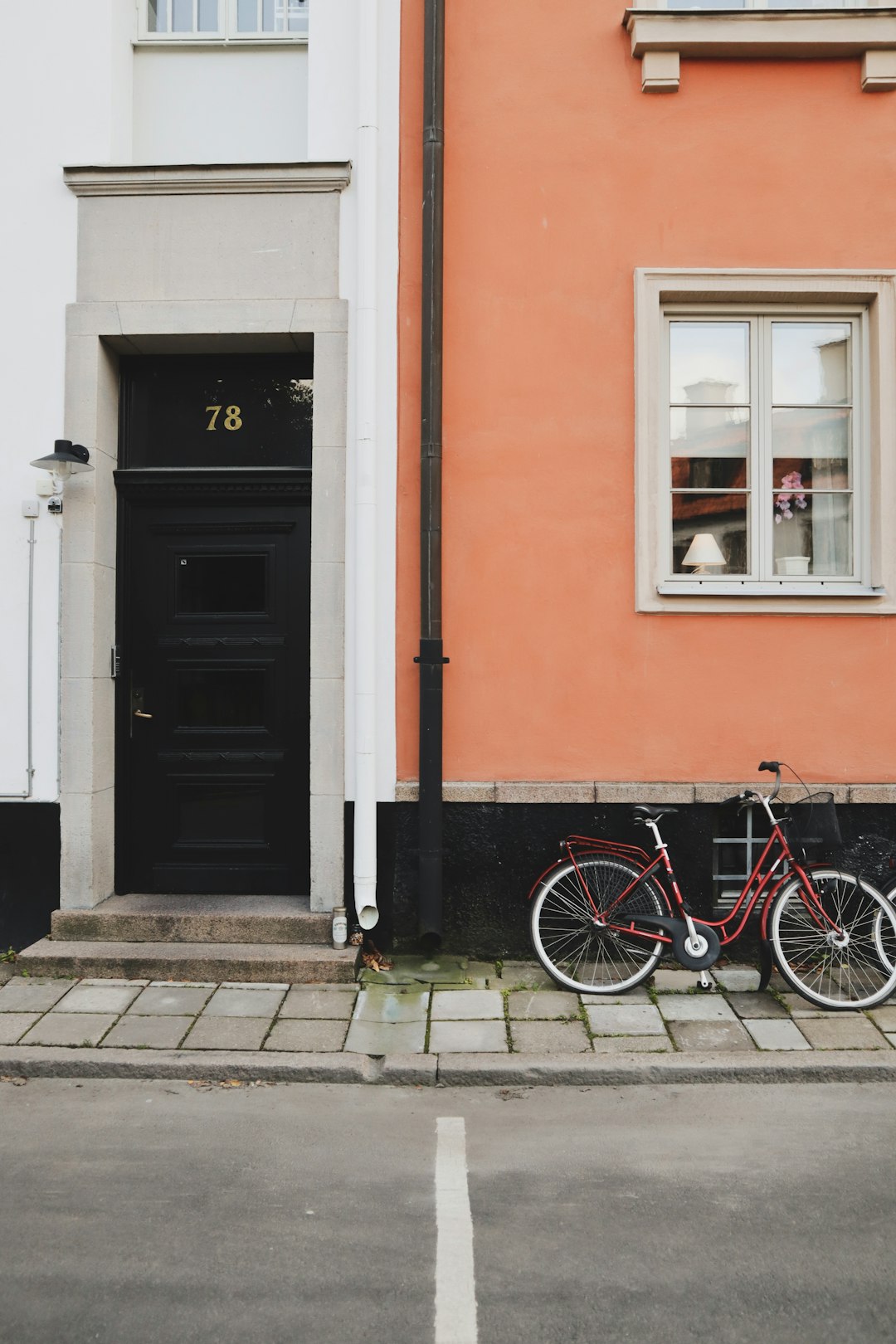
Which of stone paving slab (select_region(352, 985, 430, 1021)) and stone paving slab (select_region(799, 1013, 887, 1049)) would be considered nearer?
stone paving slab (select_region(799, 1013, 887, 1049))

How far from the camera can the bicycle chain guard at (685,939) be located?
5.32 metres

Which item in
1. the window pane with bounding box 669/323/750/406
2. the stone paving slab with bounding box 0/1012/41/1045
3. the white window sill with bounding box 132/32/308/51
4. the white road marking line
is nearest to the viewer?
the white road marking line

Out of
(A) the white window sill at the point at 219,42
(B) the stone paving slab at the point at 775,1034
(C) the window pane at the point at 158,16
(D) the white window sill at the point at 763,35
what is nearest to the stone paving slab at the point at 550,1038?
(B) the stone paving slab at the point at 775,1034

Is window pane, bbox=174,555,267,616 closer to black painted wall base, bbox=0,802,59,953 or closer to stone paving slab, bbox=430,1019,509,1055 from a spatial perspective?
black painted wall base, bbox=0,802,59,953

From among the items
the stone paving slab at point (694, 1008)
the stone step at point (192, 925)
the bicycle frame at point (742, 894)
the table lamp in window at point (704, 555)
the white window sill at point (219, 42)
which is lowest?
the stone paving slab at point (694, 1008)

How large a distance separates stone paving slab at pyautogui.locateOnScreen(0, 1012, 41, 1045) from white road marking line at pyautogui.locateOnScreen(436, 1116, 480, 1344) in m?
2.08

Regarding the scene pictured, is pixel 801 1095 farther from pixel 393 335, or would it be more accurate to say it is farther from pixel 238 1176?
pixel 393 335

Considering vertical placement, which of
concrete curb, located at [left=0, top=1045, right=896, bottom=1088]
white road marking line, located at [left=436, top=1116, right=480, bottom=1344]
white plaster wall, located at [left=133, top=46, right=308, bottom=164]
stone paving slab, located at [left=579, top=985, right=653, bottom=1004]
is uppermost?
white plaster wall, located at [left=133, top=46, right=308, bottom=164]

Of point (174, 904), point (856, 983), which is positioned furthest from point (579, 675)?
point (174, 904)

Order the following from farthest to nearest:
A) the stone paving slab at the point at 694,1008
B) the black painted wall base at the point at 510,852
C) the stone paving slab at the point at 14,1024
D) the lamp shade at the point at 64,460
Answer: the black painted wall base at the point at 510,852
the lamp shade at the point at 64,460
the stone paving slab at the point at 694,1008
the stone paving slab at the point at 14,1024

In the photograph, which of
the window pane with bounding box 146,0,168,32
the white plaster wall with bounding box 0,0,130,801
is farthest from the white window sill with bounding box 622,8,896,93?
the white plaster wall with bounding box 0,0,130,801

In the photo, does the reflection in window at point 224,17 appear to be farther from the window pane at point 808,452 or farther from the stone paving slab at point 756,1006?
the stone paving slab at point 756,1006

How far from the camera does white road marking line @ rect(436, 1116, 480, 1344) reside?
9.41 ft

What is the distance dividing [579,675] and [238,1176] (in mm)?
3200
